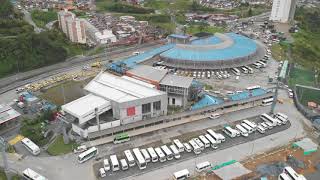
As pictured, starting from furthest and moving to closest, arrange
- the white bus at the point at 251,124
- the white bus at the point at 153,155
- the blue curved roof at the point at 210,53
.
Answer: the blue curved roof at the point at 210,53 → the white bus at the point at 251,124 → the white bus at the point at 153,155

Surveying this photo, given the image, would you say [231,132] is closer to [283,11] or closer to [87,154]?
[87,154]

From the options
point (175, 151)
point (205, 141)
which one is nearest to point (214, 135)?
point (205, 141)

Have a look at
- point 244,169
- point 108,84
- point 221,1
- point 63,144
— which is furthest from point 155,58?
point 221,1

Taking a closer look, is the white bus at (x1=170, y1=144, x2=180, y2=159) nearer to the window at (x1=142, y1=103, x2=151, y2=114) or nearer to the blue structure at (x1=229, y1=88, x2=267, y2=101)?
the window at (x1=142, y1=103, x2=151, y2=114)

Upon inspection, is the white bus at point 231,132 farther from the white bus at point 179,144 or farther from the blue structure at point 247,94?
the white bus at point 179,144

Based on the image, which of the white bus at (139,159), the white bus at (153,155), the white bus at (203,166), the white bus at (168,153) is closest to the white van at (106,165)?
the white bus at (139,159)

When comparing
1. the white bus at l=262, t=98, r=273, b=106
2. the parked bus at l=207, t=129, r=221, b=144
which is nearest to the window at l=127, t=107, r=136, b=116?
the parked bus at l=207, t=129, r=221, b=144
